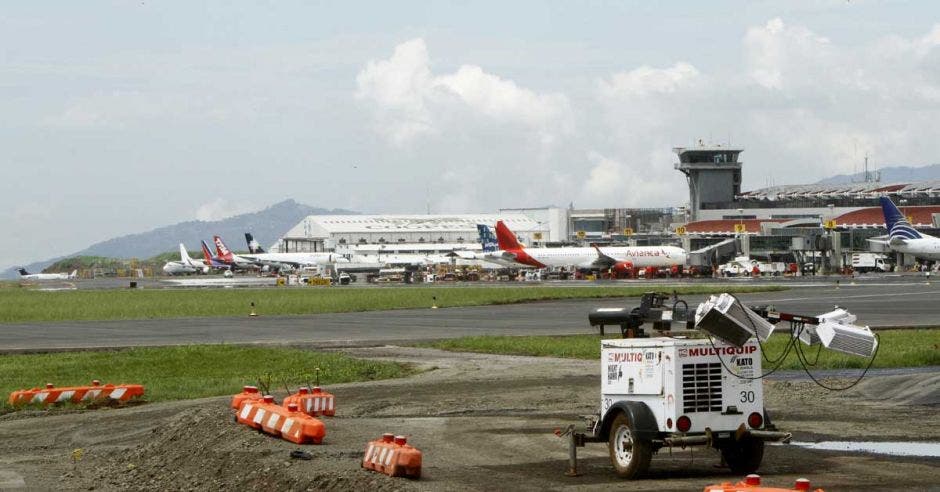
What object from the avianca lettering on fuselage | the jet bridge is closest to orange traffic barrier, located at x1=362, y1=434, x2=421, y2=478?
the avianca lettering on fuselage

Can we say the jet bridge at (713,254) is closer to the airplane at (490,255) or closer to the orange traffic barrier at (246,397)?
the airplane at (490,255)

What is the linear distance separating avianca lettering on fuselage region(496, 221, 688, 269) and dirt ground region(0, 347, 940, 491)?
118 meters

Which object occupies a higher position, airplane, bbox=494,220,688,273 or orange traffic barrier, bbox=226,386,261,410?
airplane, bbox=494,220,688,273

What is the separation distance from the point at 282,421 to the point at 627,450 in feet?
24.6

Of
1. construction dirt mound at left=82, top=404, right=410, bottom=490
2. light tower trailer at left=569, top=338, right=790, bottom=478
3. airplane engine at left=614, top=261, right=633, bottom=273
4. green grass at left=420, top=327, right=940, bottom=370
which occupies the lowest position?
construction dirt mound at left=82, top=404, right=410, bottom=490

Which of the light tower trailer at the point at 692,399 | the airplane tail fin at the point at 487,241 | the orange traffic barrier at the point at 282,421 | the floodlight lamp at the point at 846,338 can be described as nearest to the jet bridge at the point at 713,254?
the airplane tail fin at the point at 487,241

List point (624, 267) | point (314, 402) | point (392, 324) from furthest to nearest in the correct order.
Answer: point (624, 267), point (392, 324), point (314, 402)

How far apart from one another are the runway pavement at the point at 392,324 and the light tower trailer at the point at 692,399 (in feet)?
116

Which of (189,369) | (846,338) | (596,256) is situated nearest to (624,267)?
(596,256)

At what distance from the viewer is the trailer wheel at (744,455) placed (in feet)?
59.4

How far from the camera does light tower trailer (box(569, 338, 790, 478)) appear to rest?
57.5ft

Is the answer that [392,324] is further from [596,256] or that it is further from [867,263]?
[867,263]

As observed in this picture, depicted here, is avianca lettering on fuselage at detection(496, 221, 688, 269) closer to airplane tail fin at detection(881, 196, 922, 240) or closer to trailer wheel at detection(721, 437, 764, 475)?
airplane tail fin at detection(881, 196, 922, 240)

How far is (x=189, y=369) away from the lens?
140 feet
